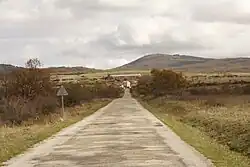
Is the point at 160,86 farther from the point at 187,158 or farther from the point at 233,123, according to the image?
the point at 187,158

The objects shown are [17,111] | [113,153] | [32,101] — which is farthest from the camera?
[32,101]

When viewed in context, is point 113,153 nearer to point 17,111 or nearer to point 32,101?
point 17,111

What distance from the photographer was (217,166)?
14281 mm

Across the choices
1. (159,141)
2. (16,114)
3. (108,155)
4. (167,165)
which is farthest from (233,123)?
(16,114)

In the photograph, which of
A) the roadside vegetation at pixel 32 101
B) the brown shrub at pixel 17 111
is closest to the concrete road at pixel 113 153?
the roadside vegetation at pixel 32 101

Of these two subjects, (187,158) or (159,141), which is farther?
(159,141)

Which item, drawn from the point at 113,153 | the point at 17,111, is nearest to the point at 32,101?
the point at 17,111

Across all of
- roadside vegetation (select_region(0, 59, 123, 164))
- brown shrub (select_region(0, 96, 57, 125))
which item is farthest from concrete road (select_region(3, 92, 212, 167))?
brown shrub (select_region(0, 96, 57, 125))

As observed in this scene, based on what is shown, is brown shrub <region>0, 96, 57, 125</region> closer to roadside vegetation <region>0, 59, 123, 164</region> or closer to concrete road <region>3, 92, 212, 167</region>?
roadside vegetation <region>0, 59, 123, 164</region>

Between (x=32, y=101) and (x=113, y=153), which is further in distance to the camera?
(x=32, y=101)

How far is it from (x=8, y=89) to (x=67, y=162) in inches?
1651

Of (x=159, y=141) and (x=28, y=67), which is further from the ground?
(x=28, y=67)

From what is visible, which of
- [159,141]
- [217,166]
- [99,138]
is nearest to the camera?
[217,166]

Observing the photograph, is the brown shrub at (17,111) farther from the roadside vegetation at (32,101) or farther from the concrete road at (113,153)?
the concrete road at (113,153)
